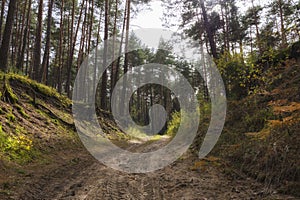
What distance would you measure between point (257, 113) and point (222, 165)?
2.11 metres

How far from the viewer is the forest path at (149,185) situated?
164 inches

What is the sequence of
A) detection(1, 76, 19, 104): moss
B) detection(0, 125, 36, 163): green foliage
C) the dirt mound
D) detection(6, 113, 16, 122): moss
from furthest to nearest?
detection(1, 76, 19, 104): moss, detection(6, 113, 16, 122): moss, detection(0, 125, 36, 163): green foliage, the dirt mound

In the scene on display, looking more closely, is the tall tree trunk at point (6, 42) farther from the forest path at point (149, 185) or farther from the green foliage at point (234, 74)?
the green foliage at point (234, 74)

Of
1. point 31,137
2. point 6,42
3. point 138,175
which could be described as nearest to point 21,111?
point 31,137

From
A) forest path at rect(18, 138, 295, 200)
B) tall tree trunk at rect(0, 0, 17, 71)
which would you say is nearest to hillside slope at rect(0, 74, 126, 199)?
forest path at rect(18, 138, 295, 200)

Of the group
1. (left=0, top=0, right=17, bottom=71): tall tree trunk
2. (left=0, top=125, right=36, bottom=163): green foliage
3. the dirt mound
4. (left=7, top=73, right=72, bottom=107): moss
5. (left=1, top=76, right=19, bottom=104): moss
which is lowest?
(left=0, top=125, right=36, bottom=163): green foliage

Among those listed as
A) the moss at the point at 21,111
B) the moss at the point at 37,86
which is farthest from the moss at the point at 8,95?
the moss at the point at 37,86

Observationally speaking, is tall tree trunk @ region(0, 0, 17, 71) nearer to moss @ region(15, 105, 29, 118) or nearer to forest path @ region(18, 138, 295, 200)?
moss @ region(15, 105, 29, 118)

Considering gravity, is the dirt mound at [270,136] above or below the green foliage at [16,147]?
above

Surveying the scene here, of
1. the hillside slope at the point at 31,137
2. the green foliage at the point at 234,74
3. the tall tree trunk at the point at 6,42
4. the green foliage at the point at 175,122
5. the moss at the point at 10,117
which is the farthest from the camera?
the green foliage at the point at 175,122

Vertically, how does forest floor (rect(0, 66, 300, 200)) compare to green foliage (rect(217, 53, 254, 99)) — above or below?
below

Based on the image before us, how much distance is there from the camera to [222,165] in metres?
5.59

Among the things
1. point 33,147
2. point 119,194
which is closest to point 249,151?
point 119,194

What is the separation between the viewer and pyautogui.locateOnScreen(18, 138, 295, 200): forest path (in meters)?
4.16
